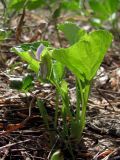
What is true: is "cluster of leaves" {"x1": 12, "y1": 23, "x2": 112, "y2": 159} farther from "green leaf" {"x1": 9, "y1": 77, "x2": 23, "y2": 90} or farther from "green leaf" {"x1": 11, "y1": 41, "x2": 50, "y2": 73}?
"green leaf" {"x1": 9, "y1": 77, "x2": 23, "y2": 90}

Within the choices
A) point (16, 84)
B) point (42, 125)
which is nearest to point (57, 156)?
point (42, 125)

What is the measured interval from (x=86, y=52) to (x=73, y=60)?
43 millimetres

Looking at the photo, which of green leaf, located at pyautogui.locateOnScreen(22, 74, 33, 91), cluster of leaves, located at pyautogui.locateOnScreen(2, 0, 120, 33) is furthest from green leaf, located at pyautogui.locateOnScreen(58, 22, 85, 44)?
cluster of leaves, located at pyautogui.locateOnScreen(2, 0, 120, 33)

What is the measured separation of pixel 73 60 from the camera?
115 cm

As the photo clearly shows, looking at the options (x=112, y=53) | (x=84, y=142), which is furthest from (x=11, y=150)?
(x=112, y=53)

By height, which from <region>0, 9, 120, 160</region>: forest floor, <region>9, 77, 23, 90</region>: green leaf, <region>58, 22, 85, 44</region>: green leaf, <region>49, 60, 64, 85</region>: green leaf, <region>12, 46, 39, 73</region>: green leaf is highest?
<region>58, 22, 85, 44</region>: green leaf

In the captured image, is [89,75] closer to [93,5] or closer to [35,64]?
[35,64]

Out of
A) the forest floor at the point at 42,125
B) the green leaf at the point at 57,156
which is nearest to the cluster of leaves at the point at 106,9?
the forest floor at the point at 42,125

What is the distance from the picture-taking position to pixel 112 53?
2.56 m

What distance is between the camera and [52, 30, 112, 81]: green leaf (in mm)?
1114

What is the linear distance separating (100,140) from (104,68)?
88cm

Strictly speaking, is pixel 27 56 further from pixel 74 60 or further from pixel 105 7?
pixel 105 7

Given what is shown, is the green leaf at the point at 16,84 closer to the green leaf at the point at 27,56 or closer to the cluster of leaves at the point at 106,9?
the green leaf at the point at 27,56

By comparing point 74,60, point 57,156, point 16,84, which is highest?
point 74,60
